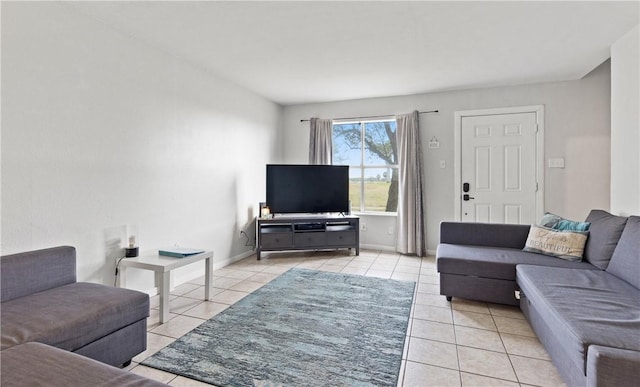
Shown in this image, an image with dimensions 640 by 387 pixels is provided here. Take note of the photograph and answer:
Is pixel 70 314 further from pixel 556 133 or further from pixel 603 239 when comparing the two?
pixel 556 133

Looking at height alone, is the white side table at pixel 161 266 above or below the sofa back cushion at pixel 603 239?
below

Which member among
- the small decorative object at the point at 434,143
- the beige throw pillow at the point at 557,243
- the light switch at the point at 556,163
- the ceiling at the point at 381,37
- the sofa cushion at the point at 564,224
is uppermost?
the ceiling at the point at 381,37

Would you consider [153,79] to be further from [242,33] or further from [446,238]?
[446,238]

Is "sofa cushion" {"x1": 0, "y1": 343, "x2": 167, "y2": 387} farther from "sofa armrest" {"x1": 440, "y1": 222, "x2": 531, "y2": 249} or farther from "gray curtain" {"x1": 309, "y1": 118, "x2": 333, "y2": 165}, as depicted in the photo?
"gray curtain" {"x1": 309, "y1": 118, "x2": 333, "y2": 165}

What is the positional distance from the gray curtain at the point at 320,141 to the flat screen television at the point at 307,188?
1.49ft

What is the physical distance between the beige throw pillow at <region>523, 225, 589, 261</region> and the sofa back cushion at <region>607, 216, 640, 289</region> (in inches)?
11.3

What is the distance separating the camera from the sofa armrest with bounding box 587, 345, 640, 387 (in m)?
1.16

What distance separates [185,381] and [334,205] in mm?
3192

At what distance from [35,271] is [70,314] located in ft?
1.72

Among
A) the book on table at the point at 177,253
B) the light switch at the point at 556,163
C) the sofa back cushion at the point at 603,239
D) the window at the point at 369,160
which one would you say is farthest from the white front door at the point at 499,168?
the book on table at the point at 177,253

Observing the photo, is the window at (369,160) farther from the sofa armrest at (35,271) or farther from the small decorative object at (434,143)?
the sofa armrest at (35,271)

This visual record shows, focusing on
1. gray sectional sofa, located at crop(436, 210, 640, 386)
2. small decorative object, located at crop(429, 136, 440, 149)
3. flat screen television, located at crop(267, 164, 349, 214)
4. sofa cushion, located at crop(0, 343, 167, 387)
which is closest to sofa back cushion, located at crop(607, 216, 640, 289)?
gray sectional sofa, located at crop(436, 210, 640, 386)

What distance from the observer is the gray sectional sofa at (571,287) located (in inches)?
50.4

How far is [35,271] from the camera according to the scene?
179 centimetres
